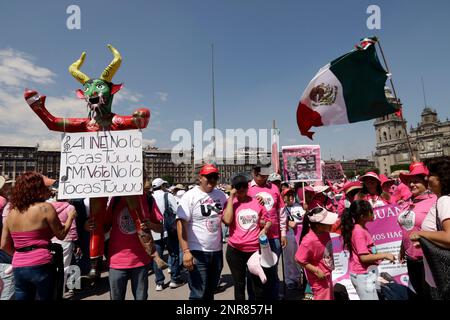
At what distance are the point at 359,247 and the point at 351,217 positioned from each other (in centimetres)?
38

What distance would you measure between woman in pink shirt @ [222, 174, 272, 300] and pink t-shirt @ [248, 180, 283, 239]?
62 cm

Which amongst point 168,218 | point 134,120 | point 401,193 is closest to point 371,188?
point 401,193

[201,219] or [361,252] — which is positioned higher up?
[201,219]

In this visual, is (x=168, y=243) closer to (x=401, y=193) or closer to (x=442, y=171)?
(x=401, y=193)

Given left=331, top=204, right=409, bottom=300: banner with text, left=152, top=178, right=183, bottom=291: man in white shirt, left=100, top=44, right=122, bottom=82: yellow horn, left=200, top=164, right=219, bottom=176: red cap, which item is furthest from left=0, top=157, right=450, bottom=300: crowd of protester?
left=152, top=178, right=183, bottom=291: man in white shirt

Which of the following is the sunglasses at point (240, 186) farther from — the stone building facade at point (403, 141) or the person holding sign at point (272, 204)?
the stone building facade at point (403, 141)

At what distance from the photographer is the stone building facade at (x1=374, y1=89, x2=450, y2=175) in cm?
10006

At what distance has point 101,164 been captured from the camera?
3207 mm

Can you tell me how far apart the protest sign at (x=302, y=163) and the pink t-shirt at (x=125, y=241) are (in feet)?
14.2

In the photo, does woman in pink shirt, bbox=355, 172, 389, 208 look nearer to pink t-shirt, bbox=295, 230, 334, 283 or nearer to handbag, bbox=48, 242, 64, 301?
pink t-shirt, bbox=295, 230, 334, 283

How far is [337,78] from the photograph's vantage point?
5.43 meters

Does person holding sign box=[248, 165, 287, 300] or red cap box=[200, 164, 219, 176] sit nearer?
red cap box=[200, 164, 219, 176]
